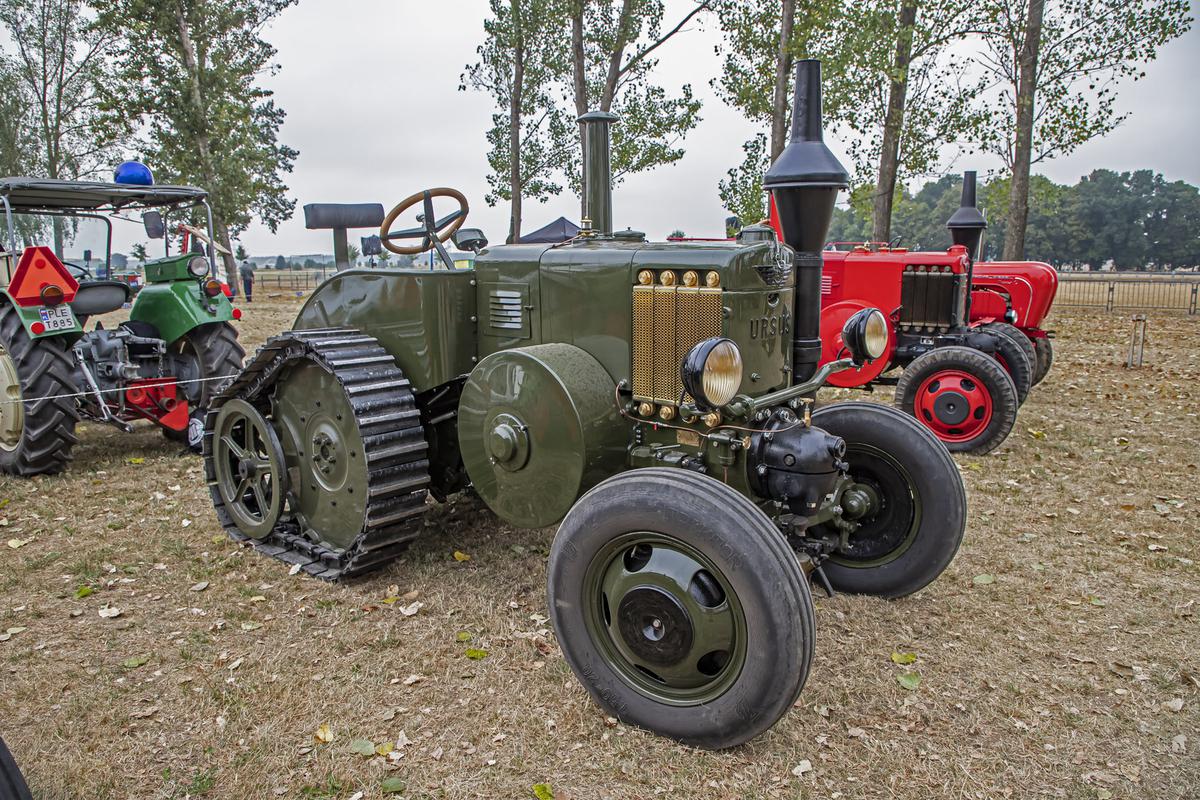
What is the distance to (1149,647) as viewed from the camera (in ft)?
11.6

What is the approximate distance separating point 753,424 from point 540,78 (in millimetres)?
22542

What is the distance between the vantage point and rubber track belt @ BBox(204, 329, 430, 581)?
3.92 metres

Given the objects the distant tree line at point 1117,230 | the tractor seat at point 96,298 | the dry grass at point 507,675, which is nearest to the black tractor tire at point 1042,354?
the dry grass at point 507,675

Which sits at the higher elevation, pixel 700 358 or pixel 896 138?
pixel 896 138

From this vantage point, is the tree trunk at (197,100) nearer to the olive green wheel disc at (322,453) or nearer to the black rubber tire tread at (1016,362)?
the olive green wheel disc at (322,453)

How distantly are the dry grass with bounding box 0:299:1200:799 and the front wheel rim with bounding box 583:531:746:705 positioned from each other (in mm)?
233

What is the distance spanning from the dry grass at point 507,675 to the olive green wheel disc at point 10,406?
1.13m

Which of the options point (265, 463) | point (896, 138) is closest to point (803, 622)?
point (265, 463)

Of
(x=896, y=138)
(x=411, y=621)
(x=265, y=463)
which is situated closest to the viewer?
(x=411, y=621)

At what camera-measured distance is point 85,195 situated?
275 inches

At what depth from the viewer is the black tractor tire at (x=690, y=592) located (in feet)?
8.32

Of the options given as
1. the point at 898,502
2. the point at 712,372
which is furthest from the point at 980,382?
the point at 712,372

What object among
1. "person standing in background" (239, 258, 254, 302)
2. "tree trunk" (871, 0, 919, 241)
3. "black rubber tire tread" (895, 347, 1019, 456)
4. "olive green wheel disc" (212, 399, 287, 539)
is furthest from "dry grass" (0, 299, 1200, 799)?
"person standing in background" (239, 258, 254, 302)

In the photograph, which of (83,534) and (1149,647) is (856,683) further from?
(83,534)
